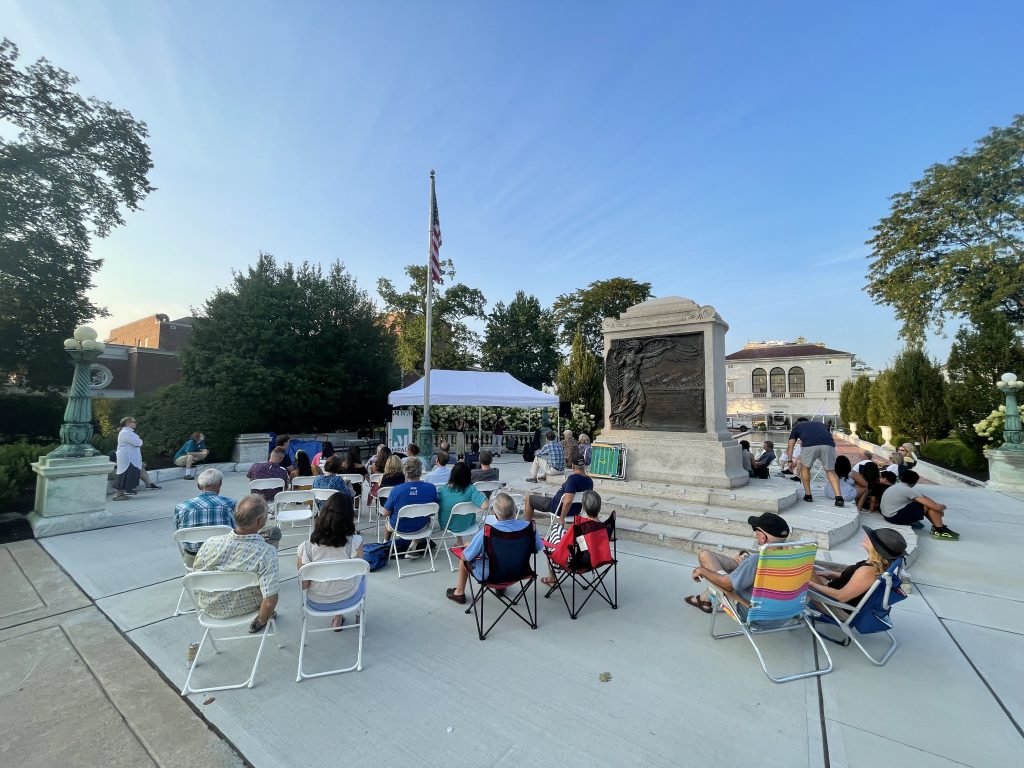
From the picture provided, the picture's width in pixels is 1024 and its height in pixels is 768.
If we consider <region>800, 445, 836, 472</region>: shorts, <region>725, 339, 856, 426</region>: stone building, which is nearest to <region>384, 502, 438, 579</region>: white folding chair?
<region>800, 445, 836, 472</region>: shorts

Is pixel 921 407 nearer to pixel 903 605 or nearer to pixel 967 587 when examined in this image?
pixel 967 587

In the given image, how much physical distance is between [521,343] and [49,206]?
2886 cm

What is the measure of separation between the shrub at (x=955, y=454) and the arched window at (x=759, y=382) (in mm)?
45831

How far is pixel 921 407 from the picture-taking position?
16.6 meters

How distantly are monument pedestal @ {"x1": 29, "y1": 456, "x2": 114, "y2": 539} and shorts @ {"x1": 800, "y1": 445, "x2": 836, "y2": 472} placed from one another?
38.0ft

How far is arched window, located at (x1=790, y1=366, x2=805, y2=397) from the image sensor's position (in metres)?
55.5

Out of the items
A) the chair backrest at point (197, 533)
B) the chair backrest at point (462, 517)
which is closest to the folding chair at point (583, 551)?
the chair backrest at point (462, 517)

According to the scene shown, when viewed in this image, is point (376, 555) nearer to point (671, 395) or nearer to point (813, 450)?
point (671, 395)

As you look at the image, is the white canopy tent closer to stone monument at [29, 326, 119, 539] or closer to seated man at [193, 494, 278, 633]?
stone monument at [29, 326, 119, 539]

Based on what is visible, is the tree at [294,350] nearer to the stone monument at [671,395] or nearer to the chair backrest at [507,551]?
the stone monument at [671,395]

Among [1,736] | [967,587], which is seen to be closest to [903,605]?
[967,587]

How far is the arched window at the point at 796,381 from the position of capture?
55459 millimetres

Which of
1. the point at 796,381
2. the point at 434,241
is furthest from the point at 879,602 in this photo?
the point at 796,381

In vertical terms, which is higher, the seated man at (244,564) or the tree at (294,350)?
the tree at (294,350)
